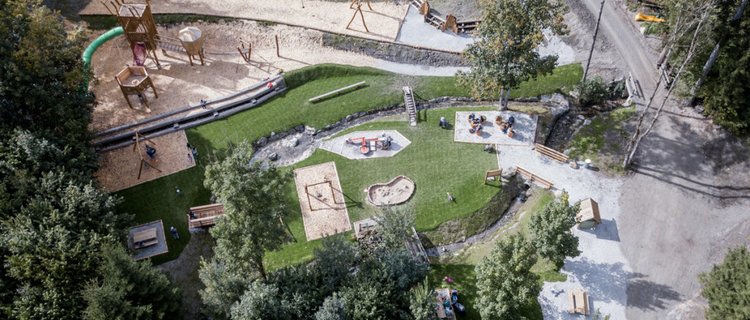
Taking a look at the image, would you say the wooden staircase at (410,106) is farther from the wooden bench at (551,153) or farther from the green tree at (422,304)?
the green tree at (422,304)

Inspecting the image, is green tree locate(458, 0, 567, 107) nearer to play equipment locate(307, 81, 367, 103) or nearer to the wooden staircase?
the wooden staircase

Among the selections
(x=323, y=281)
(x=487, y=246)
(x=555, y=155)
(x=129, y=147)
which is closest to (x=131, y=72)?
(x=129, y=147)

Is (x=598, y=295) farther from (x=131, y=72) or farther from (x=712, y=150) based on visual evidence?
(x=131, y=72)

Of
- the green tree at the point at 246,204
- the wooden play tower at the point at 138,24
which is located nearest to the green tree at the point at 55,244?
the green tree at the point at 246,204

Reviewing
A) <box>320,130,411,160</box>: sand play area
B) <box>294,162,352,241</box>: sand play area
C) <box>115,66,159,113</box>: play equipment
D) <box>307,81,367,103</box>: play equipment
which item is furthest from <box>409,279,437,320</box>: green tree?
<box>115,66,159,113</box>: play equipment

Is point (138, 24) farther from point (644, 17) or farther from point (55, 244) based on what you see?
→ point (644, 17)
